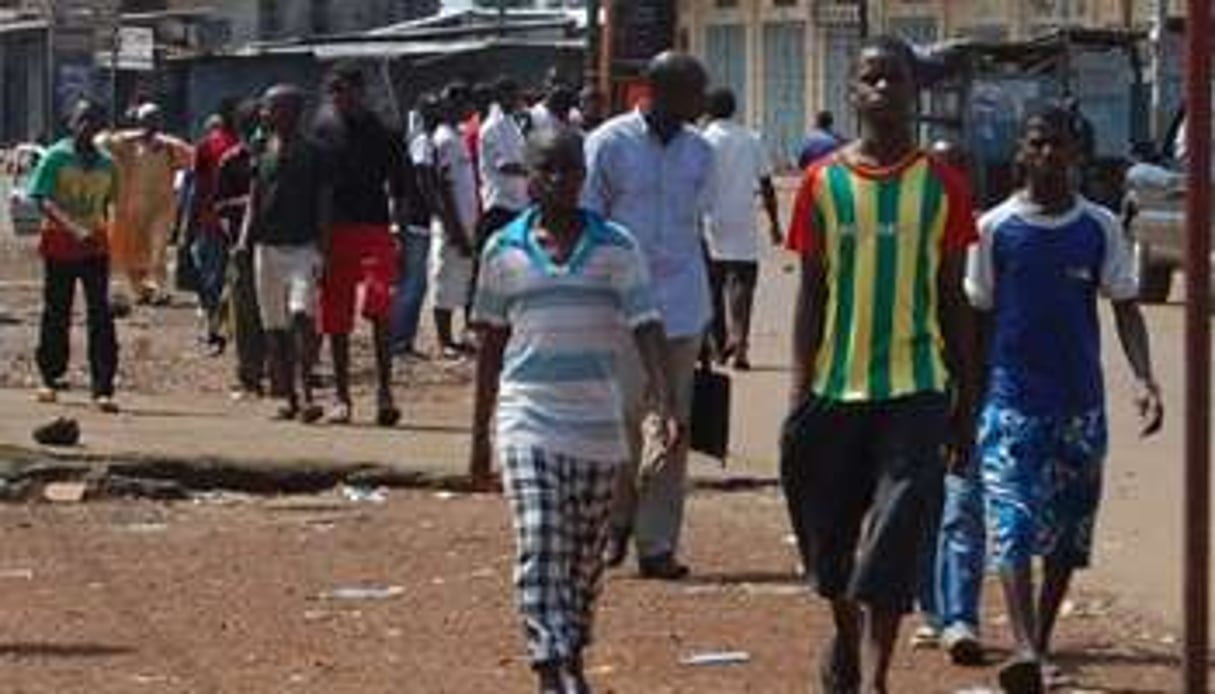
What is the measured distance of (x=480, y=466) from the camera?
816 centimetres

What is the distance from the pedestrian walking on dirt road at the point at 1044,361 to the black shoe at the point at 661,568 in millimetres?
2173

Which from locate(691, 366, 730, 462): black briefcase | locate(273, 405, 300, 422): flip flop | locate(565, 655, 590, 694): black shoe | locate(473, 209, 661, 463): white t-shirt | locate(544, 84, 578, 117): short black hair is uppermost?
locate(544, 84, 578, 117): short black hair

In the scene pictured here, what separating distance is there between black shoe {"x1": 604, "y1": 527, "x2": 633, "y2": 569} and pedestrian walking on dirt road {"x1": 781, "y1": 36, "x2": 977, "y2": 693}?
9.52 feet

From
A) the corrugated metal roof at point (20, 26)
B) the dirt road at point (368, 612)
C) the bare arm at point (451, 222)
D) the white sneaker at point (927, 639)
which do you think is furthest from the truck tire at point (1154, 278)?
the corrugated metal roof at point (20, 26)

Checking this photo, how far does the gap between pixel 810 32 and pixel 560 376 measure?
2002 inches

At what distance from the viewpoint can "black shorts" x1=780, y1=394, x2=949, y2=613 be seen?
704 centimetres

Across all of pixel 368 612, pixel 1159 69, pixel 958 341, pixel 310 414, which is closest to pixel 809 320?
pixel 958 341

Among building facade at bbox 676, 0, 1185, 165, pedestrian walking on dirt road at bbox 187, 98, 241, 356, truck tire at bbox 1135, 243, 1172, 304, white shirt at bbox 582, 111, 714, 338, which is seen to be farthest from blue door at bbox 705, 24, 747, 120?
white shirt at bbox 582, 111, 714, 338

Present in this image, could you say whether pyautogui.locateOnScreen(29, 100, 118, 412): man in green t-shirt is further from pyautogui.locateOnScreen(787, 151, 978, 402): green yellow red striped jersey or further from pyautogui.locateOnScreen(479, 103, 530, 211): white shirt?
pyautogui.locateOnScreen(787, 151, 978, 402): green yellow red striped jersey

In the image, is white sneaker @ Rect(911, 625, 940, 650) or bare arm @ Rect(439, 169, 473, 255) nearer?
white sneaker @ Rect(911, 625, 940, 650)

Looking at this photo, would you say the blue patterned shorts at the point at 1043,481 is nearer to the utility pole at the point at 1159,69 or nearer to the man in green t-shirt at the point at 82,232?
the man in green t-shirt at the point at 82,232

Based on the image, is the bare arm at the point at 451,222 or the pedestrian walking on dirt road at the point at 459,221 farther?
the pedestrian walking on dirt road at the point at 459,221

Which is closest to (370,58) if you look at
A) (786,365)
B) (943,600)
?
(786,365)

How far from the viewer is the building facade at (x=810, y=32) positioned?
52781 millimetres
